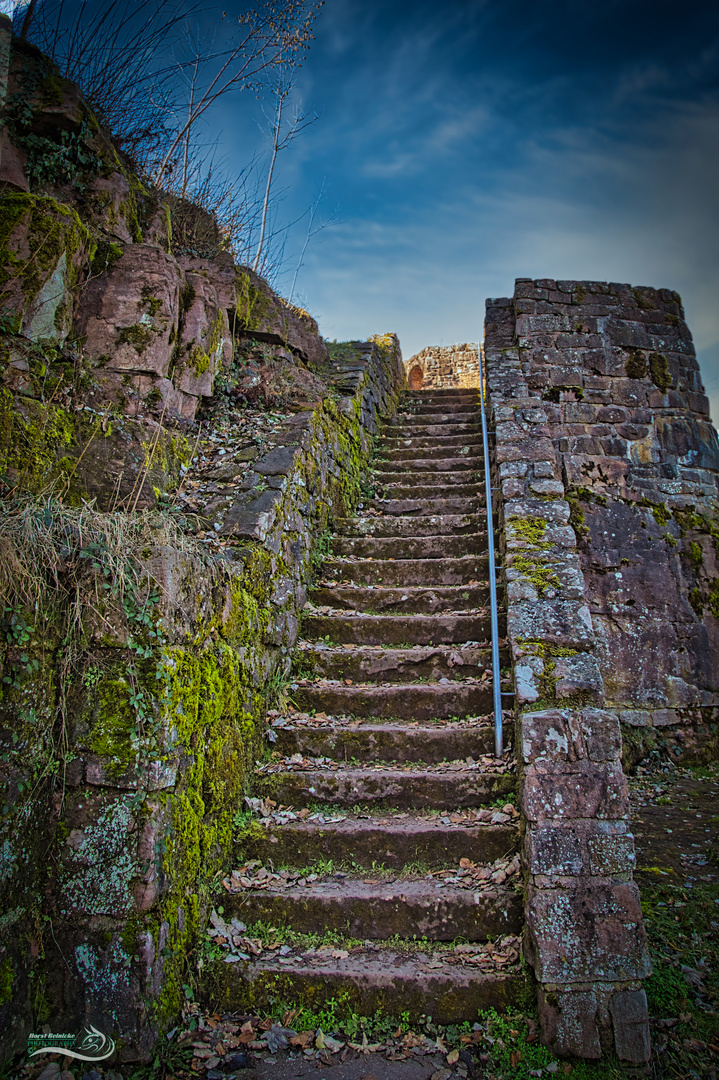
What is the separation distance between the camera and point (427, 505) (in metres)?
5.91

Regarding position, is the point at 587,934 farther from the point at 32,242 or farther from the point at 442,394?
the point at 442,394

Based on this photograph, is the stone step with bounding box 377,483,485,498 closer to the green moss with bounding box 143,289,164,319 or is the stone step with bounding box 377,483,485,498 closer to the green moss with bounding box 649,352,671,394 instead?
the green moss with bounding box 649,352,671,394

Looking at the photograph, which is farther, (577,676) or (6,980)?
(577,676)

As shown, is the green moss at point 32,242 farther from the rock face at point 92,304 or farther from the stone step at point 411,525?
the stone step at point 411,525

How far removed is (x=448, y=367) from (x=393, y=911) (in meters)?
14.1

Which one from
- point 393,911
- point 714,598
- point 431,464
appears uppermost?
point 431,464

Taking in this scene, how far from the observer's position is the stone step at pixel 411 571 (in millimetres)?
4785

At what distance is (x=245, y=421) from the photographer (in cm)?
516

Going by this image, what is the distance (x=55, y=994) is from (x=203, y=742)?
1039 mm

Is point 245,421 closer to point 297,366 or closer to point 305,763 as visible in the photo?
point 297,366

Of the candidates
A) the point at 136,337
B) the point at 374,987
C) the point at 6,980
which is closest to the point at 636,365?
the point at 136,337

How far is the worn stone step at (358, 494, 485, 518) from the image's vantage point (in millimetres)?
5715

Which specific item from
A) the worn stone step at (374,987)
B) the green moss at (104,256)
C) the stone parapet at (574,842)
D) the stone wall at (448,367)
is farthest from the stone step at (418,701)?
the stone wall at (448,367)

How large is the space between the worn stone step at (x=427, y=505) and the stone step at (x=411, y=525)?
0.20 metres
